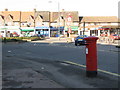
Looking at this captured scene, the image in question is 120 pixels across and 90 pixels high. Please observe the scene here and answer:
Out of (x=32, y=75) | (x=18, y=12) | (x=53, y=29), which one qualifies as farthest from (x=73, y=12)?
(x=32, y=75)

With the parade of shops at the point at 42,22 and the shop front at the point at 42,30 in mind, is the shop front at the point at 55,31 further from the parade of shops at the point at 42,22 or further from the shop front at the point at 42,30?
the shop front at the point at 42,30

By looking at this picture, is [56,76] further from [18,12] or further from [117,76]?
[18,12]

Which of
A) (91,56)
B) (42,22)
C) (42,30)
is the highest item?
(42,22)

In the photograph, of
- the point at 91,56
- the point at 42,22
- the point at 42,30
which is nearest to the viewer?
the point at 91,56

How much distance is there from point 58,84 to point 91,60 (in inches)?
65.3

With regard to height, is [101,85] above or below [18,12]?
below

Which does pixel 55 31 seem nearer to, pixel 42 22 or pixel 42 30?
pixel 42 30

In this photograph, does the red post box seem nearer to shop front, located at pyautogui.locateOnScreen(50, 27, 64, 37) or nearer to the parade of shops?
the parade of shops

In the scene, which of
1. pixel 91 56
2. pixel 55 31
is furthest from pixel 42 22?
pixel 91 56

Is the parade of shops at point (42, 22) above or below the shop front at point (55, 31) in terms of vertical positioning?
above

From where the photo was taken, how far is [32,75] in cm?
835

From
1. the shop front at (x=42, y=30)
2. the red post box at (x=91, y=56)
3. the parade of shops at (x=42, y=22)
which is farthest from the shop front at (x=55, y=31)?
the red post box at (x=91, y=56)

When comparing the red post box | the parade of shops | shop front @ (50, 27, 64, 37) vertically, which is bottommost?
the red post box

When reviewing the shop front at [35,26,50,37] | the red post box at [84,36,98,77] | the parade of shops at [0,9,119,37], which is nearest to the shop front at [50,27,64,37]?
the parade of shops at [0,9,119,37]
